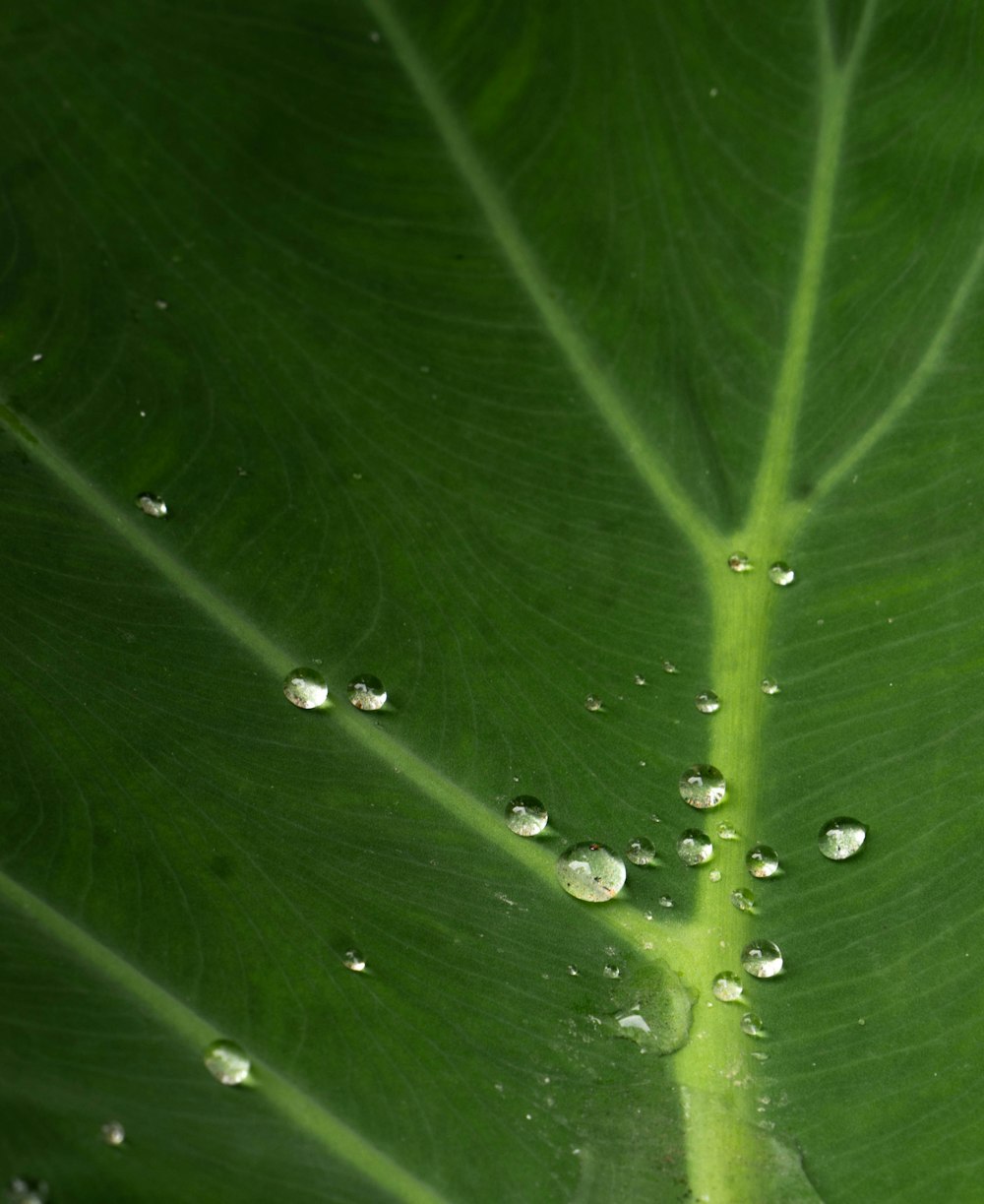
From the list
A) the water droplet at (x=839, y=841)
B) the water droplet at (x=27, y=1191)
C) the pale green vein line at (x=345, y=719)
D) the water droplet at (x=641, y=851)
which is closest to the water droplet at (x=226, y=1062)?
the water droplet at (x=27, y=1191)

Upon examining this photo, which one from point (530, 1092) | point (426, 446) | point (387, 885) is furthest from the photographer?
point (426, 446)

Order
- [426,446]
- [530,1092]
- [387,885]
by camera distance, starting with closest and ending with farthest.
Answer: [530,1092], [387,885], [426,446]

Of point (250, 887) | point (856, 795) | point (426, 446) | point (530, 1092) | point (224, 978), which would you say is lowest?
point (530, 1092)

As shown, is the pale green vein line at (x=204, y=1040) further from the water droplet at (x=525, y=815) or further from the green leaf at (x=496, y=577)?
the water droplet at (x=525, y=815)

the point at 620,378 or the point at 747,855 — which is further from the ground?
the point at 620,378

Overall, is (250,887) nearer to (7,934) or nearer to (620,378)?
(7,934)

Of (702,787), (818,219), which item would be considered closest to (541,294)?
(818,219)

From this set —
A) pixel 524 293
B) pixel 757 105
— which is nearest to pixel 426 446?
pixel 524 293
